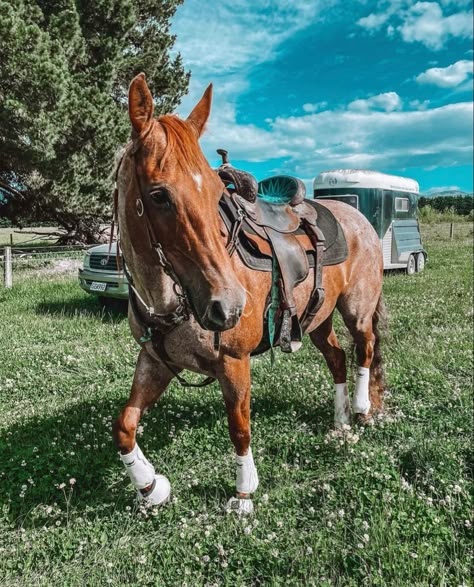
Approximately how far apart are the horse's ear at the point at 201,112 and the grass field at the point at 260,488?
254 cm

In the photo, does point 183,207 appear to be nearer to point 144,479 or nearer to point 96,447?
point 144,479

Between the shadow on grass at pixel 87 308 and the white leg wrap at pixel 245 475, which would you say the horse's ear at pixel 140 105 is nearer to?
the white leg wrap at pixel 245 475

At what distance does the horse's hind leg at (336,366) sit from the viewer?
4301 millimetres

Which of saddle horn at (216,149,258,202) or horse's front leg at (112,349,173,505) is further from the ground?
saddle horn at (216,149,258,202)

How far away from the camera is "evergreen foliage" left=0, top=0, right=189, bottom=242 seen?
11.8 metres

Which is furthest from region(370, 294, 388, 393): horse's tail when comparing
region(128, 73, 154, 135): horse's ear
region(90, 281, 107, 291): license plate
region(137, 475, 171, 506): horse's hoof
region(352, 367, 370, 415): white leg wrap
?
region(90, 281, 107, 291): license plate

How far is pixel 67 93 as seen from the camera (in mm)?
12703

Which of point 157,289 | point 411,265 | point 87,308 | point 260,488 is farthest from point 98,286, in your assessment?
point 411,265

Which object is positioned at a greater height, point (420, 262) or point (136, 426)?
point (420, 262)

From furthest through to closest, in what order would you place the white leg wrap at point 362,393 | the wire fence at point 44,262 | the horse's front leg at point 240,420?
Answer: the wire fence at point 44,262
the white leg wrap at point 362,393
the horse's front leg at point 240,420

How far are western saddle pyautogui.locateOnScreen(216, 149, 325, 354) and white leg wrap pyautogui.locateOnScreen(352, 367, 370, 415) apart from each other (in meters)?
1.06

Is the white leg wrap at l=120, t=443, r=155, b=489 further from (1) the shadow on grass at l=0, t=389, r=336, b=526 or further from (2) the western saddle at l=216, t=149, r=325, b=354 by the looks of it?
(2) the western saddle at l=216, t=149, r=325, b=354

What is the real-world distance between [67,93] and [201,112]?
477 inches

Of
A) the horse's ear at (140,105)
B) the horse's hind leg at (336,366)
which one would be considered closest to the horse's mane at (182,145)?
the horse's ear at (140,105)
